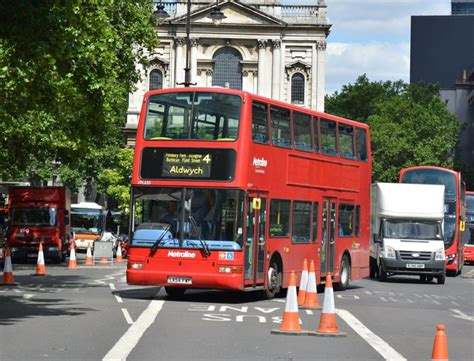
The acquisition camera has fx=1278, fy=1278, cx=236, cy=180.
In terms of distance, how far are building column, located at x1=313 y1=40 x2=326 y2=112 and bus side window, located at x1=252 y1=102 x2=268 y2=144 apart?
82.0 m

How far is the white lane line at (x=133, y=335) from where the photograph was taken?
47.0ft

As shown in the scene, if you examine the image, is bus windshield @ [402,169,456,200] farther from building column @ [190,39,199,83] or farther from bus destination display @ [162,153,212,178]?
building column @ [190,39,199,83]

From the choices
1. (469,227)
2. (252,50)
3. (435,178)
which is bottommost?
(469,227)

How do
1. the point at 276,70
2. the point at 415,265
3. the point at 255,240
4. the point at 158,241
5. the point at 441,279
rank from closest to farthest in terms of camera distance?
the point at 158,241 → the point at 255,240 → the point at 415,265 → the point at 441,279 → the point at 276,70

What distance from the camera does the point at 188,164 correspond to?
24.5m

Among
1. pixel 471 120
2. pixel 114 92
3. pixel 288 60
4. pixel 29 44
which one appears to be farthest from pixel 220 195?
pixel 471 120

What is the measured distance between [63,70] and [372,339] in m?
8.92

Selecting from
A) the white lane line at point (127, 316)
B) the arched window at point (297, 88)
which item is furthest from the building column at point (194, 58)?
the white lane line at point (127, 316)

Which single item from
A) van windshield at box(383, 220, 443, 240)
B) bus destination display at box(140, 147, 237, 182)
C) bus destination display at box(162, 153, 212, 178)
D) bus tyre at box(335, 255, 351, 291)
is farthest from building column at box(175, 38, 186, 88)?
bus destination display at box(162, 153, 212, 178)

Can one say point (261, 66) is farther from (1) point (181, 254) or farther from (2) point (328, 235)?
(1) point (181, 254)

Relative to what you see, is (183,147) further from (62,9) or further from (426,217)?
(426,217)

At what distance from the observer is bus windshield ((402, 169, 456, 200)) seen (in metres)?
49.5

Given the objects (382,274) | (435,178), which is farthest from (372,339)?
(435,178)

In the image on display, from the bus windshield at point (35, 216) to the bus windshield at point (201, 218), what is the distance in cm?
2587
